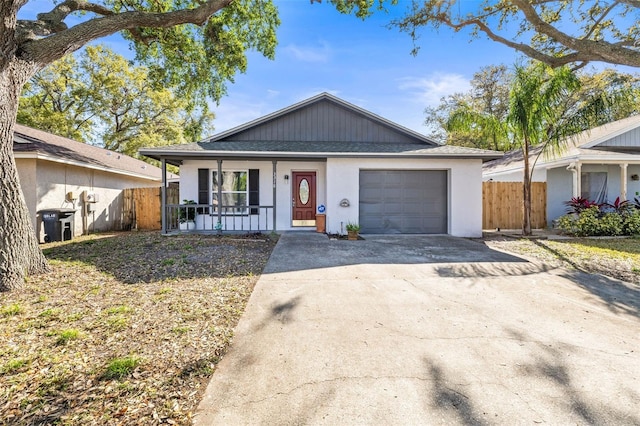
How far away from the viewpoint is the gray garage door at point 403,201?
34.0ft

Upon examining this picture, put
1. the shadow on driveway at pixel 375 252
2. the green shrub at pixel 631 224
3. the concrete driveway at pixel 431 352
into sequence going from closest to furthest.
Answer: the concrete driveway at pixel 431 352 < the shadow on driveway at pixel 375 252 < the green shrub at pixel 631 224

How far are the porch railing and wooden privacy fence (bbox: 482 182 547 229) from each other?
27.9 ft

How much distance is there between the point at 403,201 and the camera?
10.4 metres

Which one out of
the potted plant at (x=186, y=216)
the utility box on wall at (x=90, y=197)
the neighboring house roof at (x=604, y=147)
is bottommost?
the potted plant at (x=186, y=216)

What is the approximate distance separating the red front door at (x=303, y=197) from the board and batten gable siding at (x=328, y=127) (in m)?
1.63

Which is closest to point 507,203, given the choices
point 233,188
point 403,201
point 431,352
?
point 403,201

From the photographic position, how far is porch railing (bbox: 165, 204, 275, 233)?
10.9m

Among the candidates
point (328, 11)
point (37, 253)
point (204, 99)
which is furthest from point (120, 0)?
point (37, 253)

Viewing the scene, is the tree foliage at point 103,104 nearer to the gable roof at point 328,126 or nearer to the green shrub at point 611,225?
the gable roof at point 328,126

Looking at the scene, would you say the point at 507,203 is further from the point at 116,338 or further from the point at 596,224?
the point at 116,338

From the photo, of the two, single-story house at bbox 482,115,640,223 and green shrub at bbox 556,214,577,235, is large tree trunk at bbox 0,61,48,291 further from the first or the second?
single-story house at bbox 482,115,640,223

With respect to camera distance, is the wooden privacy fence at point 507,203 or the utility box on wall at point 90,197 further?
the wooden privacy fence at point 507,203

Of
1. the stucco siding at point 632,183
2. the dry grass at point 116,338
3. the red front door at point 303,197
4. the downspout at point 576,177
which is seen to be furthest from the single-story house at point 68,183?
the stucco siding at point 632,183

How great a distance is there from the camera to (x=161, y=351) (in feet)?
9.55
